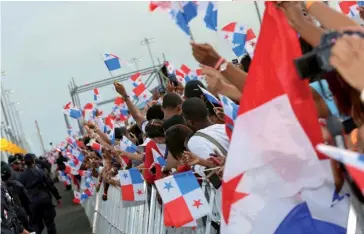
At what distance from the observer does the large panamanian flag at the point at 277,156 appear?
3.04 meters

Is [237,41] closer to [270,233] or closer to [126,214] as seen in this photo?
[126,214]

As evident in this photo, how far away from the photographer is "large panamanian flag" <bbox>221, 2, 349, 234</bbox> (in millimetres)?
3045

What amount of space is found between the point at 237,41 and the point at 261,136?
5724 millimetres

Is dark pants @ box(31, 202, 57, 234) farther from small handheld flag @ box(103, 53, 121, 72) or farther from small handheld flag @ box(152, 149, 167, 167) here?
small handheld flag @ box(152, 149, 167, 167)

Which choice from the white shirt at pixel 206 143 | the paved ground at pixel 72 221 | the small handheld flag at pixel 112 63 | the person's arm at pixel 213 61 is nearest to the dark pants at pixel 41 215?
the paved ground at pixel 72 221

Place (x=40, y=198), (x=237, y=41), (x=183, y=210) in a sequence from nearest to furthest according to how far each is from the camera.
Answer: (x=183, y=210) < (x=237, y=41) < (x=40, y=198)

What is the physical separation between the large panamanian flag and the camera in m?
0.30

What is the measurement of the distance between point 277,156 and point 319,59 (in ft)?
2.07

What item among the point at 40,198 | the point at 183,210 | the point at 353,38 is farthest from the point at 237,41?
the point at 40,198

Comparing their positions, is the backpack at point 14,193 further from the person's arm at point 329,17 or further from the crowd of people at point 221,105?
the person's arm at point 329,17

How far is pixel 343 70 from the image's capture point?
2559 millimetres

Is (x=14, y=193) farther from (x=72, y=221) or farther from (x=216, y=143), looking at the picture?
(x=72, y=221)

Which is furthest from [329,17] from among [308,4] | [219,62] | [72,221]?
[72,221]

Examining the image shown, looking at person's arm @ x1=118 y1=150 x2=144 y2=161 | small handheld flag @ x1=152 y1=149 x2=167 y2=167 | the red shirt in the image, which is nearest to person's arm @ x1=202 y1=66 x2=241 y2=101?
small handheld flag @ x1=152 y1=149 x2=167 y2=167
